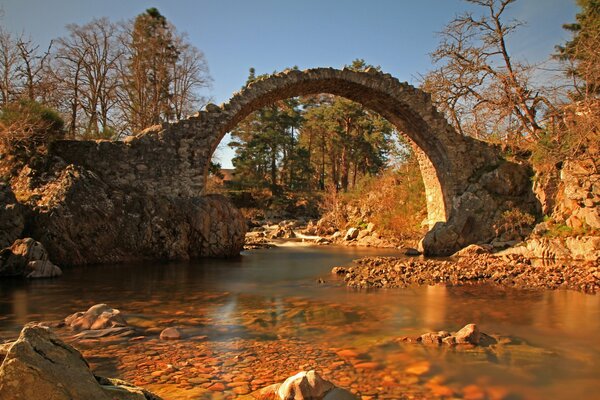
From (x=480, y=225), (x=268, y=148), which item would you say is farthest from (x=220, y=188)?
(x=480, y=225)

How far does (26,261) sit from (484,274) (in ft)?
27.5

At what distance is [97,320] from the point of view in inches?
173

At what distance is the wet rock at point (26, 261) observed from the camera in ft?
24.8

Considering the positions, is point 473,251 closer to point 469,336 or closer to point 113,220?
point 469,336

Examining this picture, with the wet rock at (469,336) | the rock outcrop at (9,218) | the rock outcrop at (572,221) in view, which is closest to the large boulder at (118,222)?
the rock outcrop at (9,218)

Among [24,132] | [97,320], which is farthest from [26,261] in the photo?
[97,320]

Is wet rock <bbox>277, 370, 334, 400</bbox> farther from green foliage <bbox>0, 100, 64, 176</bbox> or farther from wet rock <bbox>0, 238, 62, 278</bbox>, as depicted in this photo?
green foliage <bbox>0, 100, 64, 176</bbox>

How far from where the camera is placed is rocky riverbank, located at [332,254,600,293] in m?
7.13

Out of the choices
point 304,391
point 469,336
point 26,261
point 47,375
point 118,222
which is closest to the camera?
point 47,375

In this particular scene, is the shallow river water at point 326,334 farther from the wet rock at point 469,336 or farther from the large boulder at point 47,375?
the large boulder at point 47,375

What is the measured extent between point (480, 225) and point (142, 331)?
10.5m

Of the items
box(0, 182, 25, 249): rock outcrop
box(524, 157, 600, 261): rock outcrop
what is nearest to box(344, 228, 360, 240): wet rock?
box(524, 157, 600, 261): rock outcrop

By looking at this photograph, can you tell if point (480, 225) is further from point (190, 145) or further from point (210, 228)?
point (190, 145)

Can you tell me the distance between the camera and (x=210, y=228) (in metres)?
11.3
